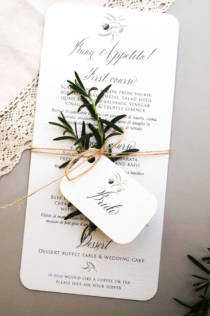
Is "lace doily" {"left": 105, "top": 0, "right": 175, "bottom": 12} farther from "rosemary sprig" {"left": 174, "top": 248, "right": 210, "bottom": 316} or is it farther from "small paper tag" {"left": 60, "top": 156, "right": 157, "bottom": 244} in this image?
"rosemary sprig" {"left": 174, "top": 248, "right": 210, "bottom": 316}

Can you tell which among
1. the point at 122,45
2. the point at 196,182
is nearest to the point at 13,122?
the point at 122,45

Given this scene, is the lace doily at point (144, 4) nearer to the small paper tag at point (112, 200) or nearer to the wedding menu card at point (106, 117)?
the wedding menu card at point (106, 117)

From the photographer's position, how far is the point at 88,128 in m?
0.67

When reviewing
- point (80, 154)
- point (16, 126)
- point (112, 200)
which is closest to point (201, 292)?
point (112, 200)

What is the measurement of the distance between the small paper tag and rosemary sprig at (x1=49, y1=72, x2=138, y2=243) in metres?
0.04

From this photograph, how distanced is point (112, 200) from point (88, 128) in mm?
162

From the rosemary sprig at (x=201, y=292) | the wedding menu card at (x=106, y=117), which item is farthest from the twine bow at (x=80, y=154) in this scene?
the rosemary sprig at (x=201, y=292)

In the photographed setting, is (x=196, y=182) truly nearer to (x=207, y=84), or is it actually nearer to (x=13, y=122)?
(x=207, y=84)

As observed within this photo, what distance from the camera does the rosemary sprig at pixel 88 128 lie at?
25.3 inches

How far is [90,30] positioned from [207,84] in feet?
0.92

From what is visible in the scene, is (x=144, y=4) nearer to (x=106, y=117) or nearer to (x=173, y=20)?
(x=173, y=20)

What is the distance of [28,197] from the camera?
68 centimetres

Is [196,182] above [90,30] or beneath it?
beneath

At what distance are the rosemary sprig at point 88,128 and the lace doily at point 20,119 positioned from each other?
7 centimetres
